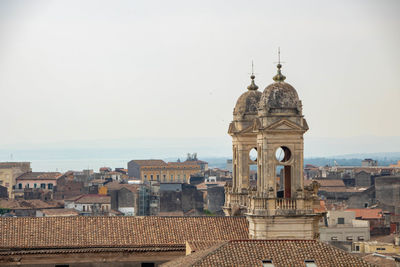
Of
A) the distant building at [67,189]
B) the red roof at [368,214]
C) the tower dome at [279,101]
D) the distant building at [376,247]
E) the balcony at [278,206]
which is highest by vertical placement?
the tower dome at [279,101]

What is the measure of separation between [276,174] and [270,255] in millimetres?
7837

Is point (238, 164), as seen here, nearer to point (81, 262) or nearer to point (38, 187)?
point (81, 262)

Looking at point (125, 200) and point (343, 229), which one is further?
point (125, 200)

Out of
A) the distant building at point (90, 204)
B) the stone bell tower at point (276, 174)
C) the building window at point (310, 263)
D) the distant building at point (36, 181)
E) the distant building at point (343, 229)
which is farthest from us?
the distant building at point (36, 181)

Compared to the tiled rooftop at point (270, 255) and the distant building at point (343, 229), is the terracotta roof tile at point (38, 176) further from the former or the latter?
the tiled rooftop at point (270, 255)

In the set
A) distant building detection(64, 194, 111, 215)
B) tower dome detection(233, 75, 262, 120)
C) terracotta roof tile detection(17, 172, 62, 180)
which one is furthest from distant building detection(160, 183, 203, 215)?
tower dome detection(233, 75, 262, 120)

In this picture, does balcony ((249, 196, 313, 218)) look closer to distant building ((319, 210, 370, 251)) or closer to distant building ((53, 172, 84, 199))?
distant building ((319, 210, 370, 251))

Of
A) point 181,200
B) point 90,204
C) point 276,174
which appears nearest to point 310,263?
point 276,174

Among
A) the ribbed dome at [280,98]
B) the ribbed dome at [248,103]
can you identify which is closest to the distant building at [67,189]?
the ribbed dome at [248,103]

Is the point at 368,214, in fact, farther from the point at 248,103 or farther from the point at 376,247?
the point at 248,103

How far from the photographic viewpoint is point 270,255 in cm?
3272

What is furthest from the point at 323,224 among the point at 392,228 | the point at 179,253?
the point at 179,253

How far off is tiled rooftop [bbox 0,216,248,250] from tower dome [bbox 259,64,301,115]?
14.5 feet

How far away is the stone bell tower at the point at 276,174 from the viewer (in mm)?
39125
